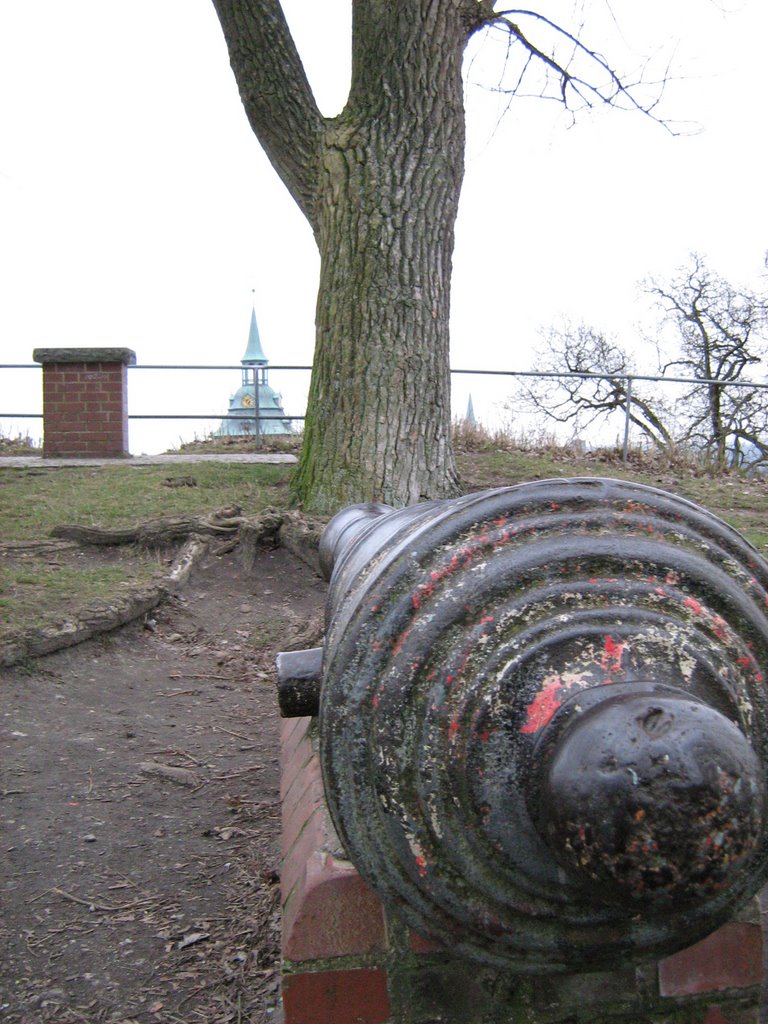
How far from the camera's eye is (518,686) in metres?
1.19

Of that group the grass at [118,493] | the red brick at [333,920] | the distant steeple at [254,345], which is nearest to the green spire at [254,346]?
the distant steeple at [254,345]

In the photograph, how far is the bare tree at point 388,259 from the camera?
6145 mm

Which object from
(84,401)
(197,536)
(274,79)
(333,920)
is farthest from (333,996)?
(84,401)

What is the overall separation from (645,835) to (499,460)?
780 centimetres

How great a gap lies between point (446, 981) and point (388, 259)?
17.0 ft

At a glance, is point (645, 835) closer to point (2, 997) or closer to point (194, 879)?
point (2, 997)

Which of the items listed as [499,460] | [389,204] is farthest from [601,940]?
[499,460]

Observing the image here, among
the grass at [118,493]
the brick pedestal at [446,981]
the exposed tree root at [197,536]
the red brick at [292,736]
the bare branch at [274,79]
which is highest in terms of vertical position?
the bare branch at [274,79]

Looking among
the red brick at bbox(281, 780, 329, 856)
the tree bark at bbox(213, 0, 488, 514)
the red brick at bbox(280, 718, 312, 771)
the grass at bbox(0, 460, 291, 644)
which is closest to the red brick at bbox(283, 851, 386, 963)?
the red brick at bbox(281, 780, 329, 856)

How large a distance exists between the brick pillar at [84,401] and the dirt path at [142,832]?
4.93 meters

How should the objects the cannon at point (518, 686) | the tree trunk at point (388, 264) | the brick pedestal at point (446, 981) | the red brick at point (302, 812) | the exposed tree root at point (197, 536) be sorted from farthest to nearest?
the tree trunk at point (388, 264) → the exposed tree root at point (197, 536) → the red brick at point (302, 812) → the brick pedestal at point (446, 981) → the cannon at point (518, 686)

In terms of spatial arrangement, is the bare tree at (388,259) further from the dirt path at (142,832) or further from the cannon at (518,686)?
the cannon at (518,686)

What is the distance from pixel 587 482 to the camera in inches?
51.8

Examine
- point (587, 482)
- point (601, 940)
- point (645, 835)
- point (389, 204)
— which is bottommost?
point (601, 940)
